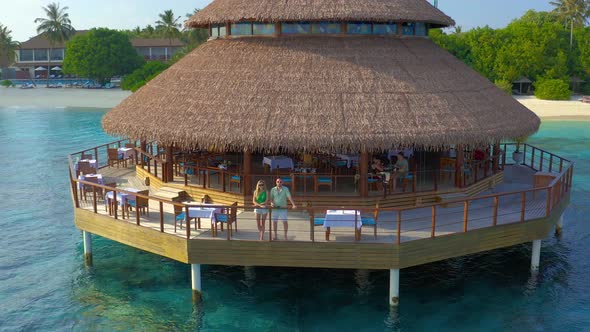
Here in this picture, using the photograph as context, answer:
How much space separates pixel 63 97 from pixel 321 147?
77.6 meters

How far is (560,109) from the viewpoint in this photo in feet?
210

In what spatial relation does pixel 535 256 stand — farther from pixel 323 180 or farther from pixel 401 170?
pixel 323 180

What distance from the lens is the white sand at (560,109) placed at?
203 ft

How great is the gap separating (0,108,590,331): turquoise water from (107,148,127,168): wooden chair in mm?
3502

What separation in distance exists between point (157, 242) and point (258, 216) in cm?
305

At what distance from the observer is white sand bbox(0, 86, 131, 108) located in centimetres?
8025

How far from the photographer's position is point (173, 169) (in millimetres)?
21500

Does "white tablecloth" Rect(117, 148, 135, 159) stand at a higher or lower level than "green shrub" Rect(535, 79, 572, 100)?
lower

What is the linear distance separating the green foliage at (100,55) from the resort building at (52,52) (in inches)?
565

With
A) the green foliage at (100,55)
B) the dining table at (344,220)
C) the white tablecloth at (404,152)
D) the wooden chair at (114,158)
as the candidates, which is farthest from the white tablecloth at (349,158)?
the green foliage at (100,55)

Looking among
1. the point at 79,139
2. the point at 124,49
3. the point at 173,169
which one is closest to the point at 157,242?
the point at 173,169

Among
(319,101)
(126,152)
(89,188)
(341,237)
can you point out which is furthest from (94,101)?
(341,237)

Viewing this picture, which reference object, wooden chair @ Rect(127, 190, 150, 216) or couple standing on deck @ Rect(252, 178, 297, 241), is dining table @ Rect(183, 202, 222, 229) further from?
wooden chair @ Rect(127, 190, 150, 216)

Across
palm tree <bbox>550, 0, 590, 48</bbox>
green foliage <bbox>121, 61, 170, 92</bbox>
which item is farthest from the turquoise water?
palm tree <bbox>550, 0, 590, 48</bbox>
